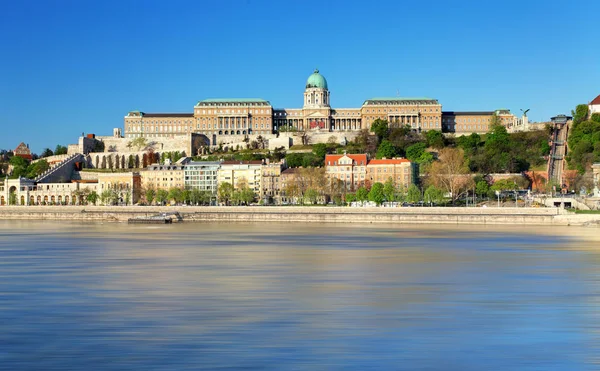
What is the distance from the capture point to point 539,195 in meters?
64.4

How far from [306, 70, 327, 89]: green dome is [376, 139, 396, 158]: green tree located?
3181 centimetres

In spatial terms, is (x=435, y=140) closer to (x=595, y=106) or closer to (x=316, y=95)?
(x=595, y=106)

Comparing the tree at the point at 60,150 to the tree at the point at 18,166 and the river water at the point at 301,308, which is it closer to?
the tree at the point at 18,166

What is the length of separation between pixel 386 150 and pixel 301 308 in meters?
70.1

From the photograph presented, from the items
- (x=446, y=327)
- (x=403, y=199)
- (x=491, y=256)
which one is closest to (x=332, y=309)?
(x=446, y=327)

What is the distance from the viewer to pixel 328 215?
5659 centimetres

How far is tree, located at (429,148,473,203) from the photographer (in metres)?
67.9

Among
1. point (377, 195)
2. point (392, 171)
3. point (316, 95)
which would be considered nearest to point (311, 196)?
point (377, 195)

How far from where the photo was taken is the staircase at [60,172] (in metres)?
91.2

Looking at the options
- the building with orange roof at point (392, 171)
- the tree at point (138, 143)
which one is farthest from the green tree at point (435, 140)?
the tree at point (138, 143)

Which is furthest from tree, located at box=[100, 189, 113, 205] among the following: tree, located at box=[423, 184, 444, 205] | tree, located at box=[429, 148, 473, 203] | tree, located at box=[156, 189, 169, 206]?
tree, located at box=[423, 184, 444, 205]

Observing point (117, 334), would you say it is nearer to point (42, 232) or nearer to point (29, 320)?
point (29, 320)

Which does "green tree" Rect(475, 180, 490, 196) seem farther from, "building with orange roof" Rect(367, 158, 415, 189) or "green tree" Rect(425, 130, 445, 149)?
"green tree" Rect(425, 130, 445, 149)

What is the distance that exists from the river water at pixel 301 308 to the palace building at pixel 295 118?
79.5m
